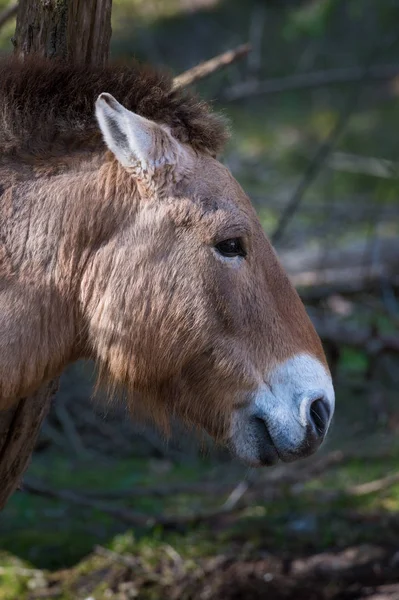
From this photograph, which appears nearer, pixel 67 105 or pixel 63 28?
pixel 67 105

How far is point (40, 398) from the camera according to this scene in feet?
11.8

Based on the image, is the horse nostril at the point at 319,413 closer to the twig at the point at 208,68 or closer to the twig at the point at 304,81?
the twig at the point at 208,68

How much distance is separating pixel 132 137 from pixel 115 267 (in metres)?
0.47

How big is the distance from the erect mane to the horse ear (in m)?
0.18

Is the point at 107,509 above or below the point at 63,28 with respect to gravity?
below

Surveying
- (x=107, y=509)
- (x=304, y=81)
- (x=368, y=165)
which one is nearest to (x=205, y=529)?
(x=107, y=509)

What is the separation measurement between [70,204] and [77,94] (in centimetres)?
44

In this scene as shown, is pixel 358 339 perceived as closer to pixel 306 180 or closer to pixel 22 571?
pixel 306 180

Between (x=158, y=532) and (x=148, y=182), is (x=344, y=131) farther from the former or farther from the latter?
(x=148, y=182)

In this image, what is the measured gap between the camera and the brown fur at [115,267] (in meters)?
3.07

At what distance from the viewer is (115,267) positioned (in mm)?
3068

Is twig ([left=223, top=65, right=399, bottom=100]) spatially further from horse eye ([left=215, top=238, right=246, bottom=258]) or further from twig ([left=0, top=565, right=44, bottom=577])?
twig ([left=0, top=565, right=44, bottom=577])

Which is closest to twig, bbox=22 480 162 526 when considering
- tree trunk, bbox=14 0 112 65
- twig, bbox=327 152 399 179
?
tree trunk, bbox=14 0 112 65

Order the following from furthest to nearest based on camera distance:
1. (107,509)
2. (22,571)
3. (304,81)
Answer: (304,81)
(107,509)
(22,571)
